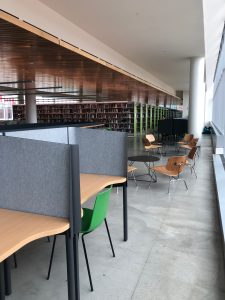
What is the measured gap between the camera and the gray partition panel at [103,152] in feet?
9.12

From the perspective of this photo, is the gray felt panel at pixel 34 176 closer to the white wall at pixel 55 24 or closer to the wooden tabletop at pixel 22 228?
the wooden tabletop at pixel 22 228

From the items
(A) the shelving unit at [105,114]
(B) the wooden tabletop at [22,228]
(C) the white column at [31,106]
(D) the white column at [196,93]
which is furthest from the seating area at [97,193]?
(A) the shelving unit at [105,114]

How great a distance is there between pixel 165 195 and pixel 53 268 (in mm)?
2531

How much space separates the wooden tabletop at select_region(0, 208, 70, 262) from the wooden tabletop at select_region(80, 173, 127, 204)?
42 cm

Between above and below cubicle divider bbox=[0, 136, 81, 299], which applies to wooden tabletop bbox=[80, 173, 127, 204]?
below

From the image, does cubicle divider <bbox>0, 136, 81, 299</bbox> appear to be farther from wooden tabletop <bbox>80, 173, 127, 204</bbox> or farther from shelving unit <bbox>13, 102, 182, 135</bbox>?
shelving unit <bbox>13, 102, 182, 135</bbox>

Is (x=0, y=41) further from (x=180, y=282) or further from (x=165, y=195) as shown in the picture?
(x=180, y=282)

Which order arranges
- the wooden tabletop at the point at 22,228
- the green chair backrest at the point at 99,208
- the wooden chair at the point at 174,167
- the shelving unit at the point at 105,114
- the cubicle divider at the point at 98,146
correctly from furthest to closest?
the shelving unit at the point at 105,114 → the wooden chair at the point at 174,167 → the cubicle divider at the point at 98,146 → the green chair backrest at the point at 99,208 → the wooden tabletop at the point at 22,228

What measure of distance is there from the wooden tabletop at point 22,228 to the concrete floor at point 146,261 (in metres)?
0.68

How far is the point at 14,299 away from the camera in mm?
1995

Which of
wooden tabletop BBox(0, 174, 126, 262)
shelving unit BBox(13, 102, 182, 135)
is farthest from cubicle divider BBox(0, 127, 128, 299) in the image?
shelving unit BBox(13, 102, 182, 135)

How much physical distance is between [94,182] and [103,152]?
0.42 meters

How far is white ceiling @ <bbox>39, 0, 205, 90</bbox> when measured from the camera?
4.92m

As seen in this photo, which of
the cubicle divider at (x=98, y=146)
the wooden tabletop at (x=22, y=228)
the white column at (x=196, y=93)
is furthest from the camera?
the white column at (x=196, y=93)
